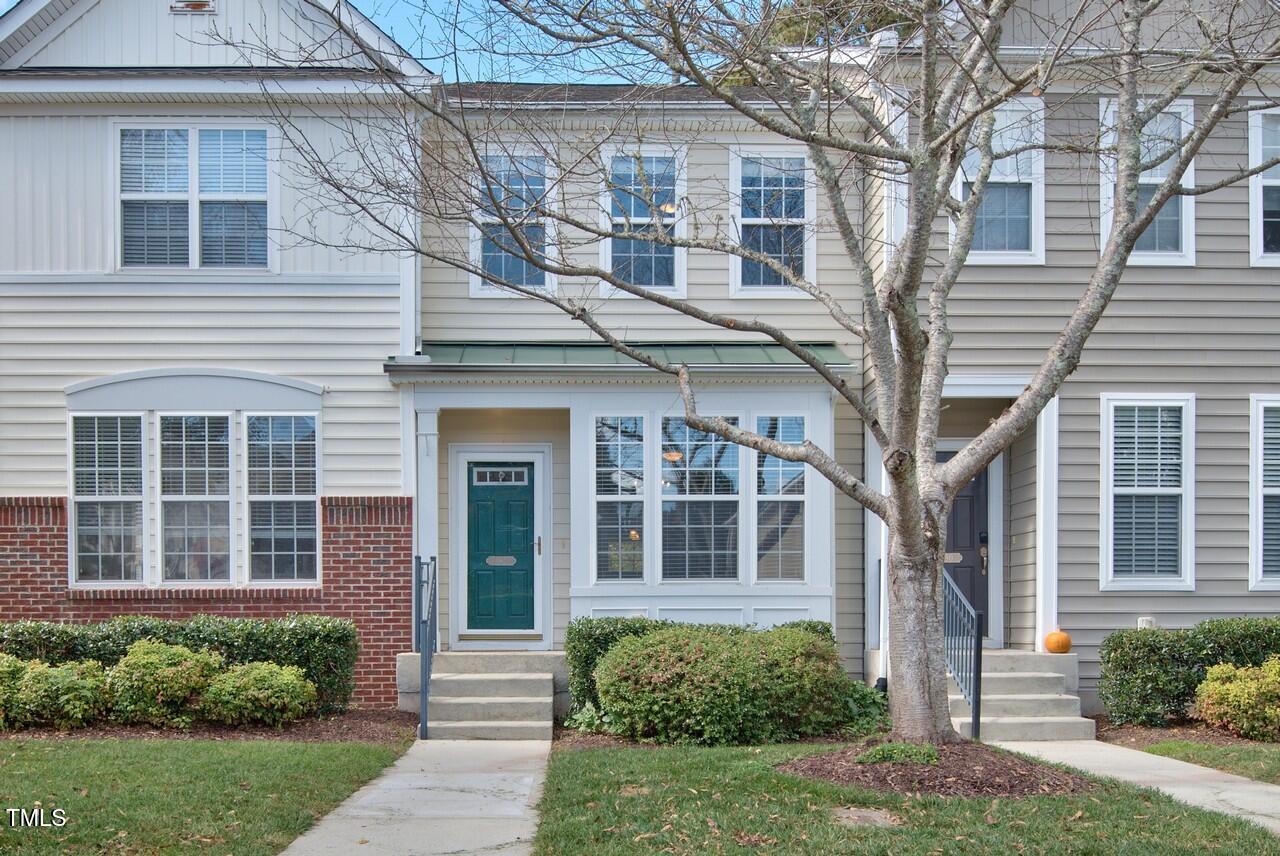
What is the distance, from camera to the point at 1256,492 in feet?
40.2

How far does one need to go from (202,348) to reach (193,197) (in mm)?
1474

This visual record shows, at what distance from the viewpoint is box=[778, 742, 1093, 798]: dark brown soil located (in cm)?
760

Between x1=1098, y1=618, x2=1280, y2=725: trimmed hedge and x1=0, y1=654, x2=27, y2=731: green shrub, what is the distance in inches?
375

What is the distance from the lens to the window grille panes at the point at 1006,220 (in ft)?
40.6

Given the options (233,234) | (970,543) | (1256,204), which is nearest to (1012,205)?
(1256,204)

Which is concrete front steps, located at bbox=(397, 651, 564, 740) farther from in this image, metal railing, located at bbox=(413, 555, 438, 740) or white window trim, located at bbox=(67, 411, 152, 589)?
white window trim, located at bbox=(67, 411, 152, 589)

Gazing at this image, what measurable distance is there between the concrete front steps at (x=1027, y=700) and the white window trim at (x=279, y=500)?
20.2 feet

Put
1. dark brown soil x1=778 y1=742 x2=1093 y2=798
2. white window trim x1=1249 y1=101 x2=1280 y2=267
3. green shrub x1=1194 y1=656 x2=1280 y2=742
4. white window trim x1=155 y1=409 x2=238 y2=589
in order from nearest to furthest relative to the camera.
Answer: dark brown soil x1=778 y1=742 x2=1093 y2=798
green shrub x1=1194 y1=656 x2=1280 y2=742
white window trim x1=155 y1=409 x2=238 y2=589
white window trim x1=1249 y1=101 x2=1280 y2=267

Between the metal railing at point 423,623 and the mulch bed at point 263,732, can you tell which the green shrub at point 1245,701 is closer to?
the metal railing at point 423,623

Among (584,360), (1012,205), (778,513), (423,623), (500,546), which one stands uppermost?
(1012,205)

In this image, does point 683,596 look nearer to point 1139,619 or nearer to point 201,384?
point 1139,619

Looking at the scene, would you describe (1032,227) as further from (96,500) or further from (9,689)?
(9,689)

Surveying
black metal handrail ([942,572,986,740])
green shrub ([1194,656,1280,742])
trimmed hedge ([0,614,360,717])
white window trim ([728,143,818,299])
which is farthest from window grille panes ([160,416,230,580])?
green shrub ([1194,656,1280,742])

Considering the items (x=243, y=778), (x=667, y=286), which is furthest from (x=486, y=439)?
(x=243, y=778)
